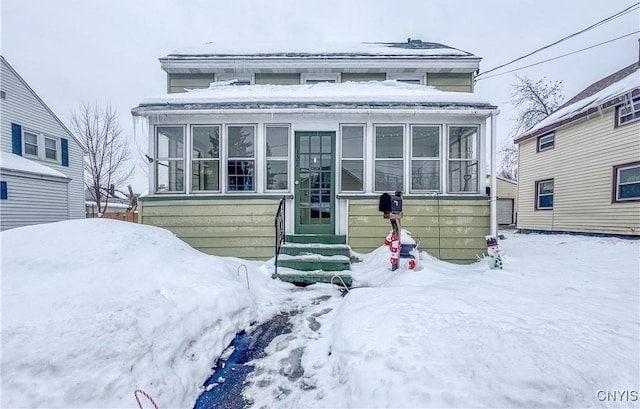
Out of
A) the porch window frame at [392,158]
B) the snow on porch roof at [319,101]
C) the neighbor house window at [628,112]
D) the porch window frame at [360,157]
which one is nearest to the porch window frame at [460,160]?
the snow on porch roof at [319,101]

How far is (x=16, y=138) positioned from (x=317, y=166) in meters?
15.1

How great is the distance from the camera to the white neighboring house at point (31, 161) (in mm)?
11117

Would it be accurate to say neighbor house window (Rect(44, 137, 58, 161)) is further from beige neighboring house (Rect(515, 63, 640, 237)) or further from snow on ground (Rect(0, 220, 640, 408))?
beige neighboring house (Rect(515, 63, 640, 237))

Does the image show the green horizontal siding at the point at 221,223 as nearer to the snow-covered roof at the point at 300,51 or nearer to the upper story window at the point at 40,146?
the snow-covered roof at the point at 300,51

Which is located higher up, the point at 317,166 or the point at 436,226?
the point at 317,166

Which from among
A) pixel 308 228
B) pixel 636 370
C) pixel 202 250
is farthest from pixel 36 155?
pixel 636 370

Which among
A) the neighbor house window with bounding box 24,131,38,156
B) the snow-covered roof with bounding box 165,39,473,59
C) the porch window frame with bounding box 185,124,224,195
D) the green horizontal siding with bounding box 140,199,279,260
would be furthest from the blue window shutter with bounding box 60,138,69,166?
the porch window frame with bounding box 185,124,224,195

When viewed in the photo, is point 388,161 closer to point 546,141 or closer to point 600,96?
point 600,96

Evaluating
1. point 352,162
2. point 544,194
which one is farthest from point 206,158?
point 544,194

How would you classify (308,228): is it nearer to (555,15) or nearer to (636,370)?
(636,370)

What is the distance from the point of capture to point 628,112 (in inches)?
364

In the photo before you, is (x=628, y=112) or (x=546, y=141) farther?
(x=546, y=141)

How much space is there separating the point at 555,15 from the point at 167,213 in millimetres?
18273

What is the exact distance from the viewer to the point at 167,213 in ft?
19.5
